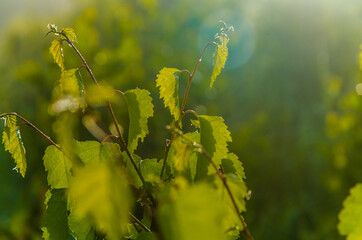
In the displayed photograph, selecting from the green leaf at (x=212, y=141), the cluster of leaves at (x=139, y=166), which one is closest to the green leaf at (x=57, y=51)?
the cluster of leaves at (x=139, y=166)

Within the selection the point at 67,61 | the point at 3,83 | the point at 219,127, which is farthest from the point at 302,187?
the point at 219,127

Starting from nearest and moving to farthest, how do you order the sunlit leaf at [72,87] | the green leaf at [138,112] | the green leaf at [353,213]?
the green leaf at [353,213], the sunlit leaf at [72,87], the green leaf at [138,112]

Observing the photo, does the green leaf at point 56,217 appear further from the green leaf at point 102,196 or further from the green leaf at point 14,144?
the green leaf at point 102,196

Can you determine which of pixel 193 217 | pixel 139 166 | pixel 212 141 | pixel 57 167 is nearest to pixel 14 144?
pixel 57 167

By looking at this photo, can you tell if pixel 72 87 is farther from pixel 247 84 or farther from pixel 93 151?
pixel 247 84

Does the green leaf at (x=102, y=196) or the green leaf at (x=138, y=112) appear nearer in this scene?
the green leaf at (x=102, y=196)

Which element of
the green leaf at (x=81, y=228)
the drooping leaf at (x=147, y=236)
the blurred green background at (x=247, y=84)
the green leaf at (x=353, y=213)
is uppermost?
the blurred green background at (x=247, y=84)

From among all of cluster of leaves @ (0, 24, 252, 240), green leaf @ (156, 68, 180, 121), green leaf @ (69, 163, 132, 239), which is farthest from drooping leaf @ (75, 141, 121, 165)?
green leaf @ (69, 163, 132, 239)
